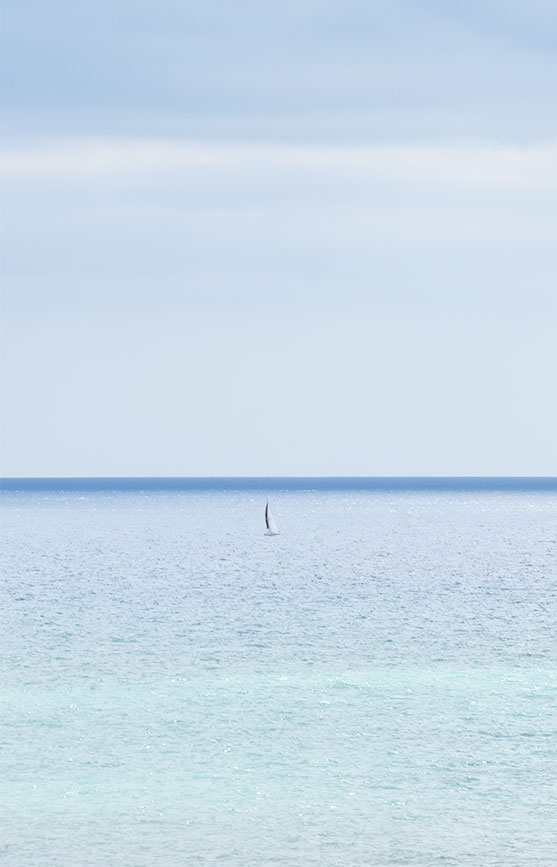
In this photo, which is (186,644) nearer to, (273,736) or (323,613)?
(323,613)

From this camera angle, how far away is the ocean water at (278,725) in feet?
87.0

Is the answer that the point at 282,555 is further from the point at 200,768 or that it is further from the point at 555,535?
the point at 200,768

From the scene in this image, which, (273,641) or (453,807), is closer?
(453,807)

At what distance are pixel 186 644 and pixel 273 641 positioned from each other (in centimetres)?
414

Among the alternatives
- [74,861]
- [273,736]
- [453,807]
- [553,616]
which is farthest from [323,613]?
[74,861]

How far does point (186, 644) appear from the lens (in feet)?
177

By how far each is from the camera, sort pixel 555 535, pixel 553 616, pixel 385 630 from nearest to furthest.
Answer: pixel 385 630 < pixel 553 616 < pixel 555 535

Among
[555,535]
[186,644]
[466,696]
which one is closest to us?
[466,696]

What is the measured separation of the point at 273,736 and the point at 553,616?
31794 mm

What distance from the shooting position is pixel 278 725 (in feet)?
121

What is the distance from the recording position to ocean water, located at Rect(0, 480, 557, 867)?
26.5 metres

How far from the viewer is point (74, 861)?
81.7 ft

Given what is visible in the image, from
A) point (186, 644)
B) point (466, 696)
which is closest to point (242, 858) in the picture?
point (466, 696)

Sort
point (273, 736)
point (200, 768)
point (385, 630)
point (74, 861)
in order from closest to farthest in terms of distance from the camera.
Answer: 1. point (74, 861)
2. point (200, 768)
3. point (273, 736)
4. point (385, 630)
